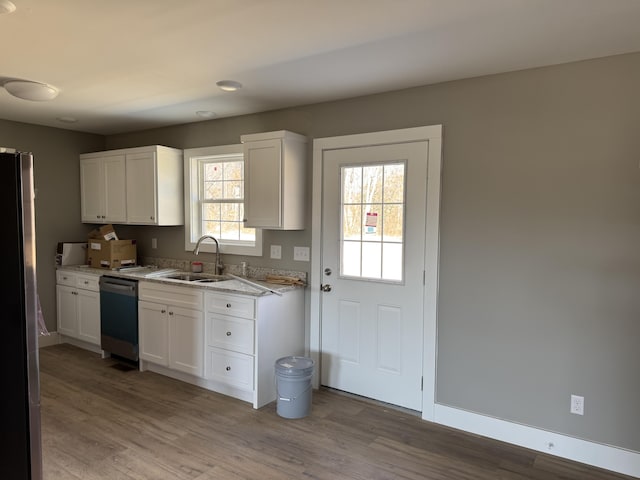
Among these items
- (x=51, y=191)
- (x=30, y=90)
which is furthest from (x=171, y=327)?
(x=51, y=191)

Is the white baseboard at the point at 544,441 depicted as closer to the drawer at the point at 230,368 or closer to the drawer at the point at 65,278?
the drawer at the point at 230,368

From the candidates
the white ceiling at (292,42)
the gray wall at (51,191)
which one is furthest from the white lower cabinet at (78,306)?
the white ceiling at (292,42)

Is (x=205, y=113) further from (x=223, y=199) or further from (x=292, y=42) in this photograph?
(x=292, y=42)

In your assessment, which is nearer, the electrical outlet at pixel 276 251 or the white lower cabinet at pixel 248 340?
the white lower cabinet at pixel 248 340

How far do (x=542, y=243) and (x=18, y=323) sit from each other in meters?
2.73

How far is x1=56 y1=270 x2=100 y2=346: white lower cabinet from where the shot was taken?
450cm

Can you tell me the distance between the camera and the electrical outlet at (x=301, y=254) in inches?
148

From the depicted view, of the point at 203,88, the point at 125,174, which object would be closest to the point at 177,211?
the point at 125,174

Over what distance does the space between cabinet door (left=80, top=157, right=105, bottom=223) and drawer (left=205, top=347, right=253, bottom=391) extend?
242 cm

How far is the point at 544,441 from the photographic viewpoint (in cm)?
276

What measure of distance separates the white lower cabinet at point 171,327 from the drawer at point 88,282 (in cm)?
74

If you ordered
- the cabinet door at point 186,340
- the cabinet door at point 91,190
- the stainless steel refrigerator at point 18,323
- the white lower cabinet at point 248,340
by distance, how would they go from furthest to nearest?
the cabinet door at point 91,190 → the cabinet door at point 186,340 → the white lower cabinet at point 248,340 → the stainless steel refrigerator at point 18,323

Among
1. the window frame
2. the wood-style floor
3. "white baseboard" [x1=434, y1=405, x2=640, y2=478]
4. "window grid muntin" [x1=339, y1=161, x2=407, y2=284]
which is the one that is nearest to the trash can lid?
the wood-style floor

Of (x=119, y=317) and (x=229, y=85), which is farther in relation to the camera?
(x=119, y=317)
